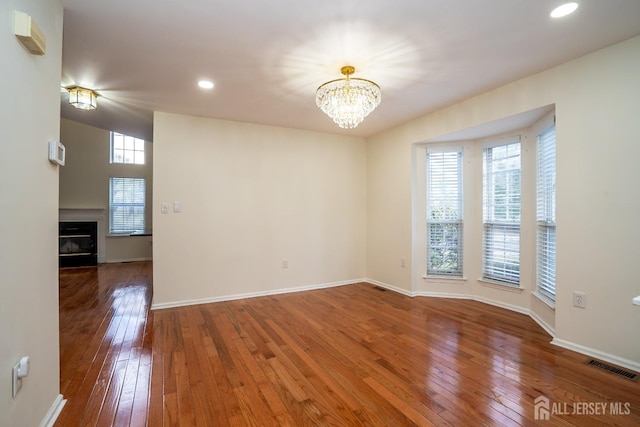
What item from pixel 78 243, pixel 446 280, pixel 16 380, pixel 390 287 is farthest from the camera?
pixel 78 243

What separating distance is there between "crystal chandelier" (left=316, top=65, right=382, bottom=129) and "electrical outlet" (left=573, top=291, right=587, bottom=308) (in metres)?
2.33

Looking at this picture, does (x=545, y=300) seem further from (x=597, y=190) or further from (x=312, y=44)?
(x=312, y=44)

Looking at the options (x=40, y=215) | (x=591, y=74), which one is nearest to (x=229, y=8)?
(x=40, y=215)

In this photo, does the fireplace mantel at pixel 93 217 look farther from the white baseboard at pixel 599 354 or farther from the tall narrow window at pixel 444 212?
the white baseboard at pixel 599 354

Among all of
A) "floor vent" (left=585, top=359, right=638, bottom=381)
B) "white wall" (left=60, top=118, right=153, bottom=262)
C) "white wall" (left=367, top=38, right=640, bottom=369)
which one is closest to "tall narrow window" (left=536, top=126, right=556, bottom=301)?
"white wall" (left=367, top=38, right=640, bottom=369)

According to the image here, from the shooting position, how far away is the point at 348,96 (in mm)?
2518

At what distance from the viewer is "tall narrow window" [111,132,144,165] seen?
24.8ft

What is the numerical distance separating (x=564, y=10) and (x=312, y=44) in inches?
64.1

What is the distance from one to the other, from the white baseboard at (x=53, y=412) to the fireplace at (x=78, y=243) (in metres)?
6.47

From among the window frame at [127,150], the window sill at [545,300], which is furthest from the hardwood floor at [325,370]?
the window frame at [127,150]

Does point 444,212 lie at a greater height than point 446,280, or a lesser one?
greater

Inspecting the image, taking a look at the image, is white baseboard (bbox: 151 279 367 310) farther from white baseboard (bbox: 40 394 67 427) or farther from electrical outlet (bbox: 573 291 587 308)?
electrical outlet (bbox: 573 291 587 308)

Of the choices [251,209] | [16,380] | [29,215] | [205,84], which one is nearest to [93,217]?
[251,209]

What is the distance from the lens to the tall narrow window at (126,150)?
7555 mm
